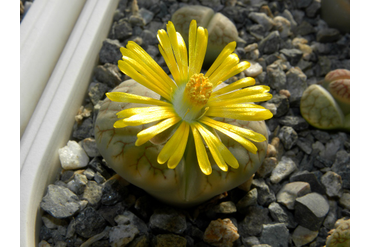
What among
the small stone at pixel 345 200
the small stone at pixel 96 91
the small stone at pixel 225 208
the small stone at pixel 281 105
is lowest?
the small stone at pixel 225 208

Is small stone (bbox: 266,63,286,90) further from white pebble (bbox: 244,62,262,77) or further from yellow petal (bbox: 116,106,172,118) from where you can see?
yellow petal (bbox: 116,106,172,118)

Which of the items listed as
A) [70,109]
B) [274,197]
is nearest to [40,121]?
[70,109]

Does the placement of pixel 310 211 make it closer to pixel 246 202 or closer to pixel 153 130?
pixel 246 202


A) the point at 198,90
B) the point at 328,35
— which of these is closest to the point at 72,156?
the point at 198,90

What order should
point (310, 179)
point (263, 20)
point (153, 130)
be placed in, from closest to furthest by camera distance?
1. point (153, 130)
2. point (310, 179)
3. point (263, 20)

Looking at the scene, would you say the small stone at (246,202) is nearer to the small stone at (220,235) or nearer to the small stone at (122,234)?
the small stone at (220,235)

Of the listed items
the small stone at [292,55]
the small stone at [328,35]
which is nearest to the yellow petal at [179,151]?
the small stone at [292,55]

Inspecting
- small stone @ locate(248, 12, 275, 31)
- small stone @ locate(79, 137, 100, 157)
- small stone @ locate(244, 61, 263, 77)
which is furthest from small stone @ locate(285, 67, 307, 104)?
small stone @ locate(79, 137, 100, 157)

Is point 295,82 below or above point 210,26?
below
